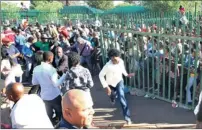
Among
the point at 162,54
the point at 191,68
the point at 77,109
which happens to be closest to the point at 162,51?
the point at 162,54

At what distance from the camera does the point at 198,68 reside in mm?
7785

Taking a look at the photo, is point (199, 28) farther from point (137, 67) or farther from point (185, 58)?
Answer: point (137, 67)

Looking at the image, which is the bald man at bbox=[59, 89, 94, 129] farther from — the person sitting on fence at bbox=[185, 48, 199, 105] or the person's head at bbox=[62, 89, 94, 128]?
the person sitting on fence at bbox=[185, 48, 199, 105]

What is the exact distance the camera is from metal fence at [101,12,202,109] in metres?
7.84

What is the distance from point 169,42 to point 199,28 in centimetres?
99

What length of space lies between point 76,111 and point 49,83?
3.44 metres

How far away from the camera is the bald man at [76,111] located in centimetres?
298

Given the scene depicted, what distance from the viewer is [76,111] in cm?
298

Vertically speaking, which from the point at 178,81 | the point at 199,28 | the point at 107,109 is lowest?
the point at 107,109

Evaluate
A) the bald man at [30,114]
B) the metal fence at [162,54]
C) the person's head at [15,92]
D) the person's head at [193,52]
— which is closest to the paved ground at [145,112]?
the metal fence at [162,54]

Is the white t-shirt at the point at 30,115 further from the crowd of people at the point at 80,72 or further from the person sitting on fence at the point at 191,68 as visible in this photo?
the person sitting on fence at the point at 191,68

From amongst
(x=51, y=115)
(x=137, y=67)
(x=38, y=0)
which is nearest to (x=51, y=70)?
(x=51, y=115)

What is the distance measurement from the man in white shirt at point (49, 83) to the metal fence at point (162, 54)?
114 inches

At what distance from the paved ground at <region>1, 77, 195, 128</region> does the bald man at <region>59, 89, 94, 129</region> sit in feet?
14.2
